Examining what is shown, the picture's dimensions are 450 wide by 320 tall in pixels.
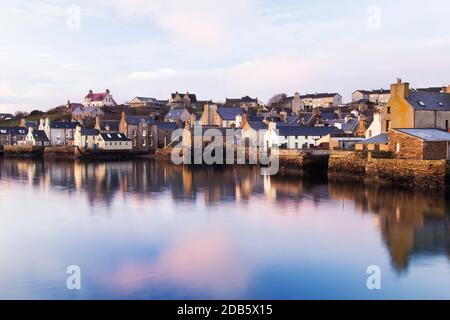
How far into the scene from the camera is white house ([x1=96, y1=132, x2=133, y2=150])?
6053 cm

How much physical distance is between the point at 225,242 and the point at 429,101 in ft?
69.5

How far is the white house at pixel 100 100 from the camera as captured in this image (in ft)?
322

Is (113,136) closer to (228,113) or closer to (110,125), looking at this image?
(110,125)

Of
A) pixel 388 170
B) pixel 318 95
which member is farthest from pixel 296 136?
pixel 318 95

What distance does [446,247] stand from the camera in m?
14.9

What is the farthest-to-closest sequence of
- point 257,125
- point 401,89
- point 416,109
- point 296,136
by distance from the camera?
point 257,125 < point 296,136 < point 401,89 < point 416,109

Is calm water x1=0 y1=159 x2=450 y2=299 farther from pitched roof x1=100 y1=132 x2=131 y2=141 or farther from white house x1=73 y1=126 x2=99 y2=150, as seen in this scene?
white house x1=73 y1=126 x2=99 y2=150

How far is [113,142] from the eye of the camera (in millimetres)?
61031

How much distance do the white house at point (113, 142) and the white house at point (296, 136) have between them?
2176 cm

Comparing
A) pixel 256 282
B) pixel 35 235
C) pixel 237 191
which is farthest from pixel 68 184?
pixel 256 282

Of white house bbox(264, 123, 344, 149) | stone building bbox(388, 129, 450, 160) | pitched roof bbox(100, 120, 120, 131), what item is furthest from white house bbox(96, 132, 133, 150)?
stone building bbox(388, 129, 450, 160)

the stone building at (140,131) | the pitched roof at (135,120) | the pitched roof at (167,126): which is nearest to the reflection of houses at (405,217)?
the stone building at (140,131)

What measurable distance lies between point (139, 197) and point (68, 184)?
7.91m

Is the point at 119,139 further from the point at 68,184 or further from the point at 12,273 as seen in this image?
the point at 12,273
